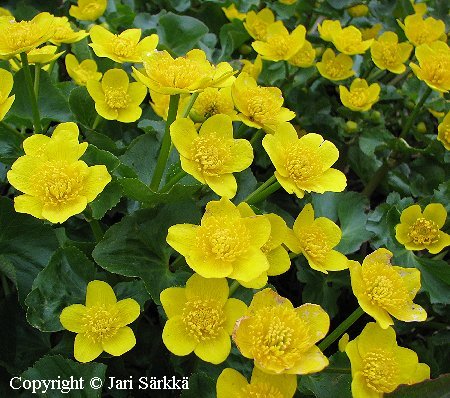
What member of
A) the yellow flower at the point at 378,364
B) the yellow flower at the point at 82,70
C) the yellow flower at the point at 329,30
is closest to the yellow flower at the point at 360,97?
the yellow flower at the point at 329,30

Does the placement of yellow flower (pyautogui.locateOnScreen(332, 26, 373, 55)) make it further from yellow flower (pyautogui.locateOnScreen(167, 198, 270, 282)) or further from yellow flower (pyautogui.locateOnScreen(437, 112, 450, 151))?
yellow flower (pyautogui.locateOnScreen(167, 198, 270, 282))

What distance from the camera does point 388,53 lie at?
4.95ft

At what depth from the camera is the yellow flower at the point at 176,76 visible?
0.94 m

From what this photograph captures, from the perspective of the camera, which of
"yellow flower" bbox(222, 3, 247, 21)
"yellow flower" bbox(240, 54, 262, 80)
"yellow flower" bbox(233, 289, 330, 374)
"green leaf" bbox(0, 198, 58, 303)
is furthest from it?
"yellow flower" bbox(222, 3, 247, 21)

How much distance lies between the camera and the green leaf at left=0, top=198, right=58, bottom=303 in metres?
1.10

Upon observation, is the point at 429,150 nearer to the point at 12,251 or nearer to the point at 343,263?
the point at 343,263

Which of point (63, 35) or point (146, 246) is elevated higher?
point (63, 35)

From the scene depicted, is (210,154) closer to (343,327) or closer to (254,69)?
(343,327)

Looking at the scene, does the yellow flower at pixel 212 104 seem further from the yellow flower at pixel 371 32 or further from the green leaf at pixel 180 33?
the yellow flower at pixel 371 32

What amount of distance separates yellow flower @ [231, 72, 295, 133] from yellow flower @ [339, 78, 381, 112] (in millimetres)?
460

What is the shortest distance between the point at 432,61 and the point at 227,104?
564 millimetres

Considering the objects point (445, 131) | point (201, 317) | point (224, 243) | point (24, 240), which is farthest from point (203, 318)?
point (445, 131)

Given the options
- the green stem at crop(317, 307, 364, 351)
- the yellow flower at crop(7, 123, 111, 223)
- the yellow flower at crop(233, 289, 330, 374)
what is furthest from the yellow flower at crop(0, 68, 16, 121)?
the green stem at crop(317, 307, 364, 351)

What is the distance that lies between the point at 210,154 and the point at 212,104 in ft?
0.70
